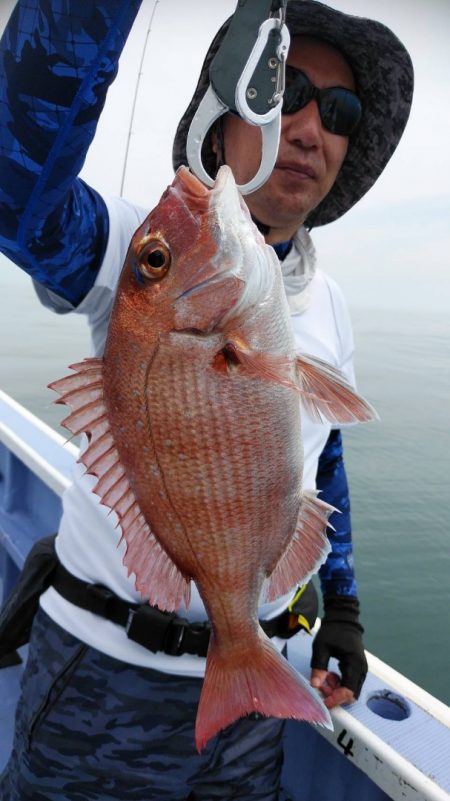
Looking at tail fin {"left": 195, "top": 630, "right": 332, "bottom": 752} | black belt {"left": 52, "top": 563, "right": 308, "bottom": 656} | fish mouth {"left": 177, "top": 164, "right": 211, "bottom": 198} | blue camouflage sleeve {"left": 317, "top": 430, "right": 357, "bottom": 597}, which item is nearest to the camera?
fish mouth {"left": 177, "top": 164, "right": 211, "bottom": 198}

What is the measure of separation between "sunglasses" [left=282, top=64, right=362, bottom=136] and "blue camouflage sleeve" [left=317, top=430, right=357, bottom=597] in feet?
3.16

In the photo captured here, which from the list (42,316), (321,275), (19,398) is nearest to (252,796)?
(321,275)

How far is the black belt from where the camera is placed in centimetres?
140

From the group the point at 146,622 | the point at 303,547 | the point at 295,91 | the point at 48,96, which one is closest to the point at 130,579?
the point at 146,622

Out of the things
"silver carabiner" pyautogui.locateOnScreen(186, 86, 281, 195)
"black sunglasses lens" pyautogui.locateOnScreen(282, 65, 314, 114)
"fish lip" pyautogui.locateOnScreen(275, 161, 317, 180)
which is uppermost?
"black sunglasses lens" pyautogui.locateOnScreen(282, 65, 314, 114)

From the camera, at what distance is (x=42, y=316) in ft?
80.7

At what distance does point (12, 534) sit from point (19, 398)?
8.64m

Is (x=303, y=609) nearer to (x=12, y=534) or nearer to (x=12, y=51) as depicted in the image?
(x=12, y=51)

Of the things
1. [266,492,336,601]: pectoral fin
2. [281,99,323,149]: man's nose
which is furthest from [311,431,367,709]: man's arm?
[281,99,323,149]: man's nose

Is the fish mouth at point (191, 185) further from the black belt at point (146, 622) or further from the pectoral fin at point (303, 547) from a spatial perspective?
the black belt at point (146, 622)

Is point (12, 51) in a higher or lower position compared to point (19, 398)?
higher

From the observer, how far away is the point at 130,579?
4.78 feet

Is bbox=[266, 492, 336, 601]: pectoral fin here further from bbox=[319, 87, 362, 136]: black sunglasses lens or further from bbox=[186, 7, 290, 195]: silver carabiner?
bbox=[319, 87, 362, 136]: black sunglasses lens

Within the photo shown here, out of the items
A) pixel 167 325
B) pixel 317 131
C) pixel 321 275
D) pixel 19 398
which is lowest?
pixel 19 398
